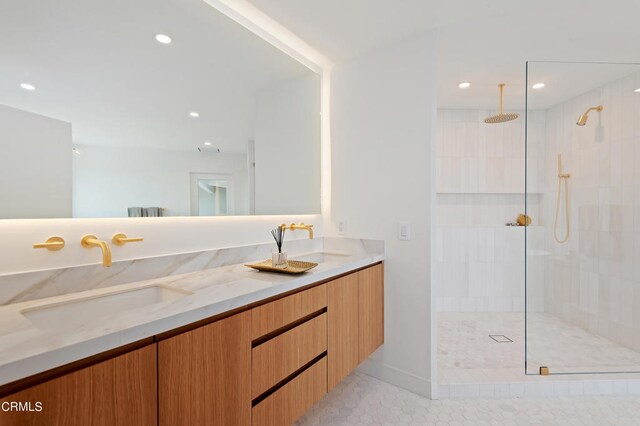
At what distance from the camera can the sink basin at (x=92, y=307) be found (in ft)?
3.14

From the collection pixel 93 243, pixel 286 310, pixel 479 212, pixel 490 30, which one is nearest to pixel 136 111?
pixel 93 243

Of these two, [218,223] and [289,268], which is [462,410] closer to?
[289,268]

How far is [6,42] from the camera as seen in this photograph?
3.22 feet

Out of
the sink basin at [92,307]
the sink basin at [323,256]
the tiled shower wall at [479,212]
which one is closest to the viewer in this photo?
the sink basin at [92,307]

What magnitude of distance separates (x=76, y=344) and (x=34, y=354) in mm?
68

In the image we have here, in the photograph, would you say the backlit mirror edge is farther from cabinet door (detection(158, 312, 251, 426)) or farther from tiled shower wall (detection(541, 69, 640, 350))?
tiled shower wall (detection(541, 69, 640, 350))

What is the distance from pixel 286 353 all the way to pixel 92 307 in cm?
80

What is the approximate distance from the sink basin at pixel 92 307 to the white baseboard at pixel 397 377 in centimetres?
155

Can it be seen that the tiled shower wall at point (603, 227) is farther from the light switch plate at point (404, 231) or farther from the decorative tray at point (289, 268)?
the decorative tray at point (289, 268)

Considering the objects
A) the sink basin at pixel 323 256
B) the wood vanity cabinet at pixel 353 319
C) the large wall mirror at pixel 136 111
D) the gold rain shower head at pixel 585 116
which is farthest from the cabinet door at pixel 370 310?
the gold rain shower head at pixel 585 116

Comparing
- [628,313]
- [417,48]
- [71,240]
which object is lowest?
[628,313]

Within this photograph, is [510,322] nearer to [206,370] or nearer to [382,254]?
[382,254]

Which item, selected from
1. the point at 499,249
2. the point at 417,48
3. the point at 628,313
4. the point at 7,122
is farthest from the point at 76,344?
the point at 499,249

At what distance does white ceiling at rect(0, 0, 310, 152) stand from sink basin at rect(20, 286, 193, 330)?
26.5 inches
